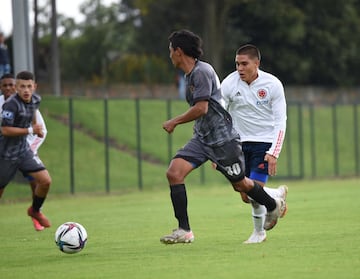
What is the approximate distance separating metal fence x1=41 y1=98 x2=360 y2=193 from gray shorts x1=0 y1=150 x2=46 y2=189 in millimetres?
11472

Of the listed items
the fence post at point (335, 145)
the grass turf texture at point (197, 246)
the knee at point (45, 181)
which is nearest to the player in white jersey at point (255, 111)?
the grass turf texture at point (197, 246)

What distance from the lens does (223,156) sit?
35.8 feet

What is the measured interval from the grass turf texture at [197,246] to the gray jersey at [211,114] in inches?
45.8

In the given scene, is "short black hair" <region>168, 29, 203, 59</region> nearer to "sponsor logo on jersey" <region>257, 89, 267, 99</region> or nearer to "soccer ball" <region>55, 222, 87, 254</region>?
"sponsor logo on jersey" <region>257, 89, 267, 99</region>

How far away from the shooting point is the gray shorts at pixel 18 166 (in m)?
14.4

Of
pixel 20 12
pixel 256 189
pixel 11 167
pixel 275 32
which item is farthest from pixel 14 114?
pixel 275 32

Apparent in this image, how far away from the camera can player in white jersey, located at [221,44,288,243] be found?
11.5 m

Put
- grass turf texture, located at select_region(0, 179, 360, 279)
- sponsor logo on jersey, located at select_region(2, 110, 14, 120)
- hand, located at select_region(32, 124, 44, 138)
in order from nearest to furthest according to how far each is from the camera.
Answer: grass turf texture, located at select_region(0, 179, 360, 279) → hand, located at select_region(32, 124, 44, 138) → sponsor logo on jersey, located at select_region(2, 110, 14, 120)

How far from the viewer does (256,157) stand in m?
11.7

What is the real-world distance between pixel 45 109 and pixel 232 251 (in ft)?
68.4

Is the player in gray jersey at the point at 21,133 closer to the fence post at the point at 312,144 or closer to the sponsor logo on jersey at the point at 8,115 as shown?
the sponsor logo on jersey at the point at 8,115

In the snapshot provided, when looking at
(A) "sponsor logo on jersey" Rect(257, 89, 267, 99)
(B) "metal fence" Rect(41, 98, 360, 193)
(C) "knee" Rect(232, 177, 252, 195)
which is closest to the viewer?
(C) "knee" Rect(232, 177, 252, 195)

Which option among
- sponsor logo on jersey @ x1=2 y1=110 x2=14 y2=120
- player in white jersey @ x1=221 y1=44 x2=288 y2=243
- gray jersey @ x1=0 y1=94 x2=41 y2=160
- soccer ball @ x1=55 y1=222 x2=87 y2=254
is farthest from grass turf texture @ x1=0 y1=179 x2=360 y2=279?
sponsor logo on jersey @ x1=2 y1=110 x2=14 y2=120

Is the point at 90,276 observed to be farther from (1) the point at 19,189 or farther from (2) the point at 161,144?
(2) the point at 161,144
